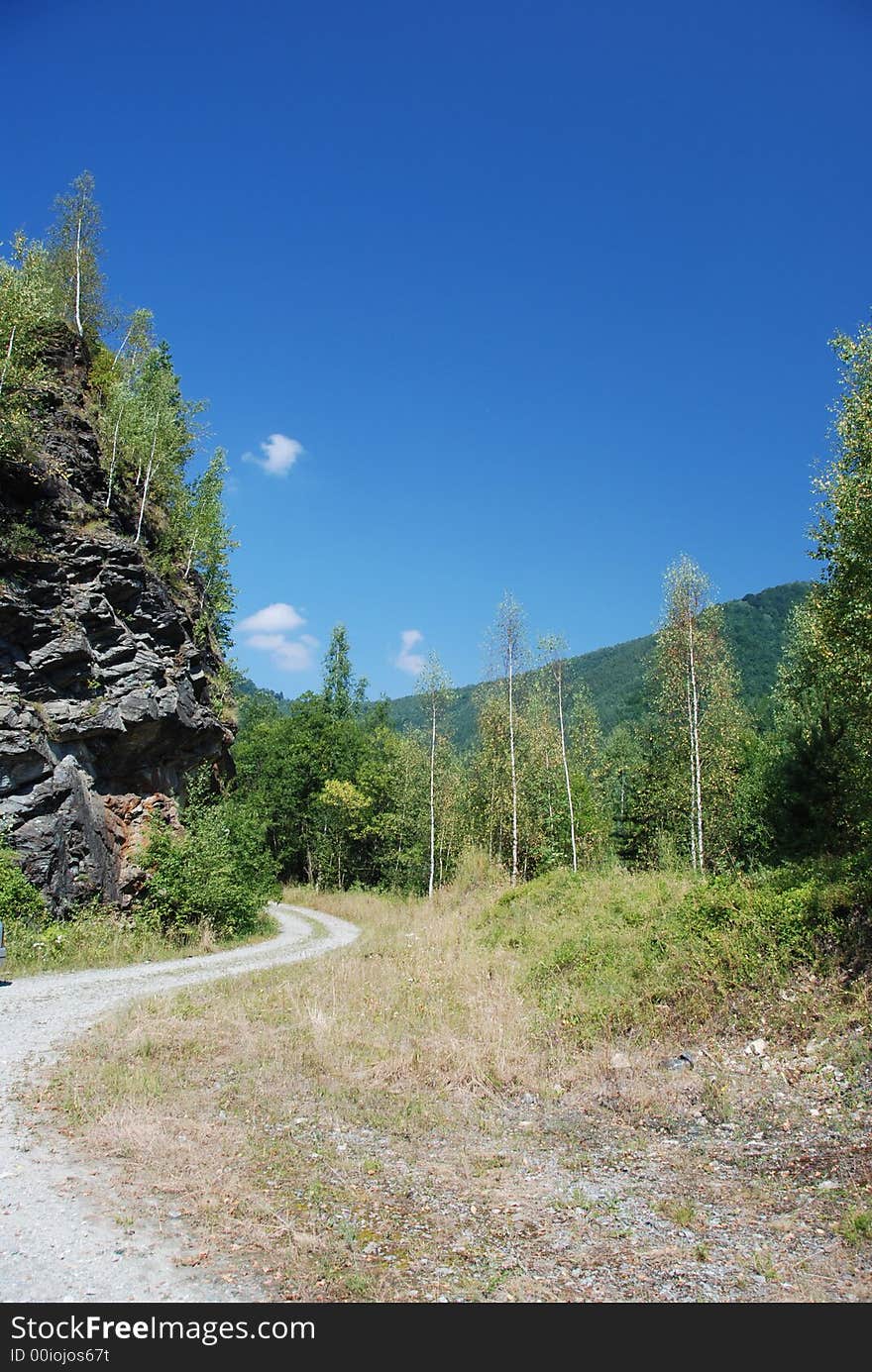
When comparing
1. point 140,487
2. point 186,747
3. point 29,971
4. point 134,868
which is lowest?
point 29,971

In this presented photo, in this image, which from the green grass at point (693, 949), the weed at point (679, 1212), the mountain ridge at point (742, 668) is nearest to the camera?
the weed at point (679, 1212)

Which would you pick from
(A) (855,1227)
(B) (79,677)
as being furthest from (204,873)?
(A) (855,1227)

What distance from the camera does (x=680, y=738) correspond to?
3194 cm

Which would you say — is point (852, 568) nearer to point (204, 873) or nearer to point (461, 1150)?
point (461, 1150)

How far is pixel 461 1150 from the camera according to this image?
7.13m

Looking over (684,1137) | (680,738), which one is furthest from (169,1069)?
(680,738)

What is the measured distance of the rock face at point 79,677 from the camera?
709 inches

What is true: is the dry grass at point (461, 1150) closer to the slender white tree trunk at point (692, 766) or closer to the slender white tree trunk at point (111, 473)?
the slender white tree trunk at point (111, 473)

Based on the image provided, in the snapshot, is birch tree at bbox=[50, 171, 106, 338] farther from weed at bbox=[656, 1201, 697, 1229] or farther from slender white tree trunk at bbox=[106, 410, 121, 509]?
weed at bbox=[656, 1201, 697, 1229]

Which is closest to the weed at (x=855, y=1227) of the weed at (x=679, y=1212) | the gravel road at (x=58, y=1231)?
the weed at (x=679, y=1212)

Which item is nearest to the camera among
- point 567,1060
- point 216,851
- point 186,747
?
point 567,1060

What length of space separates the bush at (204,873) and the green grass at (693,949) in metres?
10.3

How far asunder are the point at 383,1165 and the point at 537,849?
31147 mm
